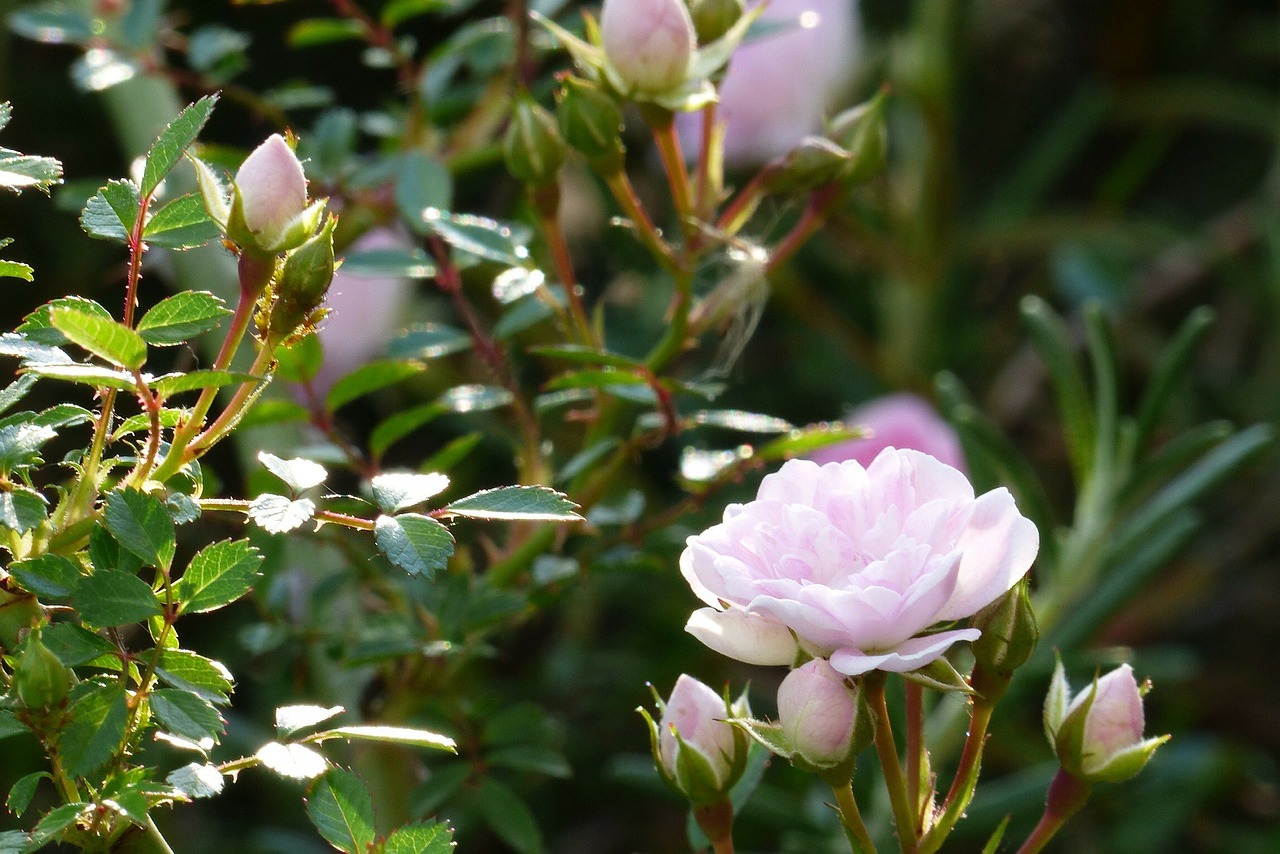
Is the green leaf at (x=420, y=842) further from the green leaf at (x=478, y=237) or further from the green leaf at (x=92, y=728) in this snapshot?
the green leaf at (x=478, y=237)

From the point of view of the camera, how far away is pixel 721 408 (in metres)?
1.12

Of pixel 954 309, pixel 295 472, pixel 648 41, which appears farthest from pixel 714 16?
pixel 954 309

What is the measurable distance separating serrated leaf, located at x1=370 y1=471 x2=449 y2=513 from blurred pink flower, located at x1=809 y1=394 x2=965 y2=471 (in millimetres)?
460

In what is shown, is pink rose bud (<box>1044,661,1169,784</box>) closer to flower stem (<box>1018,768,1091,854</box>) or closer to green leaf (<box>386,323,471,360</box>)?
flower stem (<box>1018,768,1091,854</box>)

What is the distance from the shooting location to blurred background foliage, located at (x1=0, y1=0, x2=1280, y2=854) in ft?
3.40

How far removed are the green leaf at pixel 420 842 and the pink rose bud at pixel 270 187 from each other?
175 mm

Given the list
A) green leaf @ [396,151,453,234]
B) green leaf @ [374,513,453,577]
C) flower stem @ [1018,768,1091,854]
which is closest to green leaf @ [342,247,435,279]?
green leaf @ [396,151,453,234]

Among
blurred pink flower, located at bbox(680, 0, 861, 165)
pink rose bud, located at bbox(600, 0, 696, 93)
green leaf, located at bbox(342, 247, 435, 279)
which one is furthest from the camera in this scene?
blurred pink flower, located at bbox(680, 0, 861, 165)

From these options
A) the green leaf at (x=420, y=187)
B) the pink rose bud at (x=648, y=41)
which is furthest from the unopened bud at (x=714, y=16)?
the green leaf at (x=420, y=187)

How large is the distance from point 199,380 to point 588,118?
22cm

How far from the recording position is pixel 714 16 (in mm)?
552

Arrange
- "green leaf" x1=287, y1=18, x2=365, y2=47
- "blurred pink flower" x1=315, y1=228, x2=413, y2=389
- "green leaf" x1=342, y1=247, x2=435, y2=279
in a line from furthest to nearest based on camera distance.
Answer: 1. "blurred pink flower" x1=315, y1=228, x2=413, y2=389
2. "green leaf" x1=287, y1=18, x2=365, y2=47
3. "green leaf" x1=342, y1=247, x2=435, y2=279

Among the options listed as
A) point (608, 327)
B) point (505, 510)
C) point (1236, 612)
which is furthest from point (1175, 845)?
point (505, 510)

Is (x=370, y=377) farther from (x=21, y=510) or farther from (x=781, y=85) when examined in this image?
(x=781, y=85)
